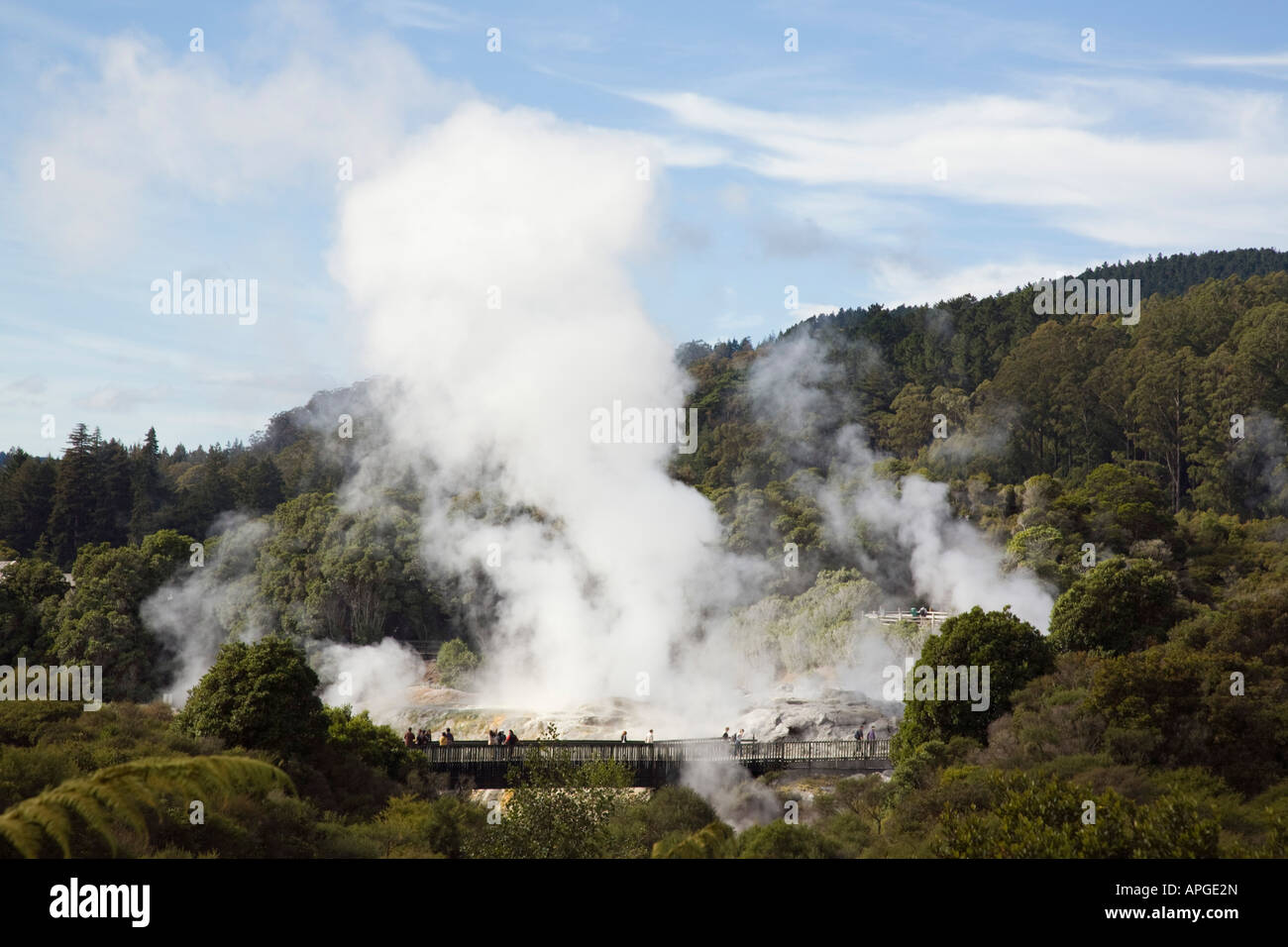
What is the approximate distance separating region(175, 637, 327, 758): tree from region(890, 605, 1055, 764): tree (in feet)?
52.6

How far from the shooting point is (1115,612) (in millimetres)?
39312

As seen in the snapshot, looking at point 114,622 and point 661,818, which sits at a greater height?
point 114,622

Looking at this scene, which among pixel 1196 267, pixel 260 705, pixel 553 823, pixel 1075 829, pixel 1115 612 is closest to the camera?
pixel 1075 829

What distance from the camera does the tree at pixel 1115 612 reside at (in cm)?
3928

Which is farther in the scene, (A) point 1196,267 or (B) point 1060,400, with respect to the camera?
(A) point 1196,267

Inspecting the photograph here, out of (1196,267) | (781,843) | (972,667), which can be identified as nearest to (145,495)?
(972,667)

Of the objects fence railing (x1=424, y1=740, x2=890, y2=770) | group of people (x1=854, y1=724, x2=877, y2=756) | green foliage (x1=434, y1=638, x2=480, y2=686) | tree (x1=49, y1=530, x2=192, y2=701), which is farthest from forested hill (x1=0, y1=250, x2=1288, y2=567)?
fence railing (x1=424, y1=740, x2=890, y2=770)

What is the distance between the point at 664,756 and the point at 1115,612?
1608 centimetres

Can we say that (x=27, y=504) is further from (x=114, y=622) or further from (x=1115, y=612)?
(x=1115, y=612)

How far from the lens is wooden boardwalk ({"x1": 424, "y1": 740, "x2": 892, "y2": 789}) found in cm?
3391

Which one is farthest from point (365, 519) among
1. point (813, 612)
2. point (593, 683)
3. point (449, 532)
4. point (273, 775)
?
point (273, 775)

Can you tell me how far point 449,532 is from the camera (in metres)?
63.8

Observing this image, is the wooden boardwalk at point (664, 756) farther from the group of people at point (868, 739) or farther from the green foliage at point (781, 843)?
the green foliage at point (781, 843)

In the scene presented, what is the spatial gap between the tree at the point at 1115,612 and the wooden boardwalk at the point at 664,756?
7627 millimetres
